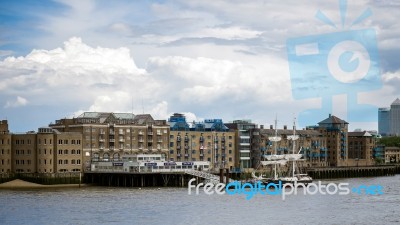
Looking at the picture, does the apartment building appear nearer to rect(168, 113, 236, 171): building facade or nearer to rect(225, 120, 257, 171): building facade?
rect(168, 113, 236, 171): building facade

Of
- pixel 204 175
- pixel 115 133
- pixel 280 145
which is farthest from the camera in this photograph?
pixel 280 145

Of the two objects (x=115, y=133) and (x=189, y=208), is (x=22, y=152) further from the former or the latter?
(x=189, y=208)

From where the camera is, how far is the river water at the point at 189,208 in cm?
8144

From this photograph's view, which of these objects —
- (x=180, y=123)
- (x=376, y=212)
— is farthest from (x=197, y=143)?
(x=376, y=212)

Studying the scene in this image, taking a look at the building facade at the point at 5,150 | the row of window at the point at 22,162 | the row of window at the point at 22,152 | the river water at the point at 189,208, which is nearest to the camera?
the river water at the point at 189,208

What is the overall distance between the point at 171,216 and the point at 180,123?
283ft

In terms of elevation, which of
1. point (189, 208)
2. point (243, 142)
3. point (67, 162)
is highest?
point (243, 142)

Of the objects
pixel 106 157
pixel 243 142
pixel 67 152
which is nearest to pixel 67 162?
pixel 67 152

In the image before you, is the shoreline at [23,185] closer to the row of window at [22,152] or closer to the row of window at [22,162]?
the row of window at [22,162]

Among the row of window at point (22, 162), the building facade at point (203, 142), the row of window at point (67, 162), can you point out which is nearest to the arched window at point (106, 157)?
the row of window at point (67, 162)

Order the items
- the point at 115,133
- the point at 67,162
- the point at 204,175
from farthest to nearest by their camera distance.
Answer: the point at 115,133 → the point at 67,162 → the point at 204,175

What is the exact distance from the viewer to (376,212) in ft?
291

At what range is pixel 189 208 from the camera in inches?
3649

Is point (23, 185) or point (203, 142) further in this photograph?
point (203, 142)
